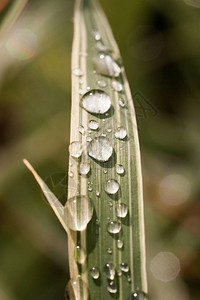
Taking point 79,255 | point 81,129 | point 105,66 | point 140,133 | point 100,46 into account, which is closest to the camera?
point 79,255

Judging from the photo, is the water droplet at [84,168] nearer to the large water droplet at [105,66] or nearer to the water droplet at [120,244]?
the water droplet at [120,244]

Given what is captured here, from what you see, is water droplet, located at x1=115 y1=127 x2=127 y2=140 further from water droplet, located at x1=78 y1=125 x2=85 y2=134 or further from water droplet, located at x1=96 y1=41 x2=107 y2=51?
water droplet, located at x1=96 y1=41 x2=107 y2=51

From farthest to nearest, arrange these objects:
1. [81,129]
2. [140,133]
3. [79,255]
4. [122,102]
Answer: [140,133]
[122,102]
[81,129]
[79,255]

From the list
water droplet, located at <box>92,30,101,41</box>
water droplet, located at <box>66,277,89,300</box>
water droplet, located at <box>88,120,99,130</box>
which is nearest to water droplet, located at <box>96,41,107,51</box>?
water droplet, located at <box>92,30,101,41</box>

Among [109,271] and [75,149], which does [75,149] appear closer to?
[75,149]

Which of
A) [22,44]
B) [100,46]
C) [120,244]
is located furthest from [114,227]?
[22,44]

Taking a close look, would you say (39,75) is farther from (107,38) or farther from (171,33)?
(171,33)
